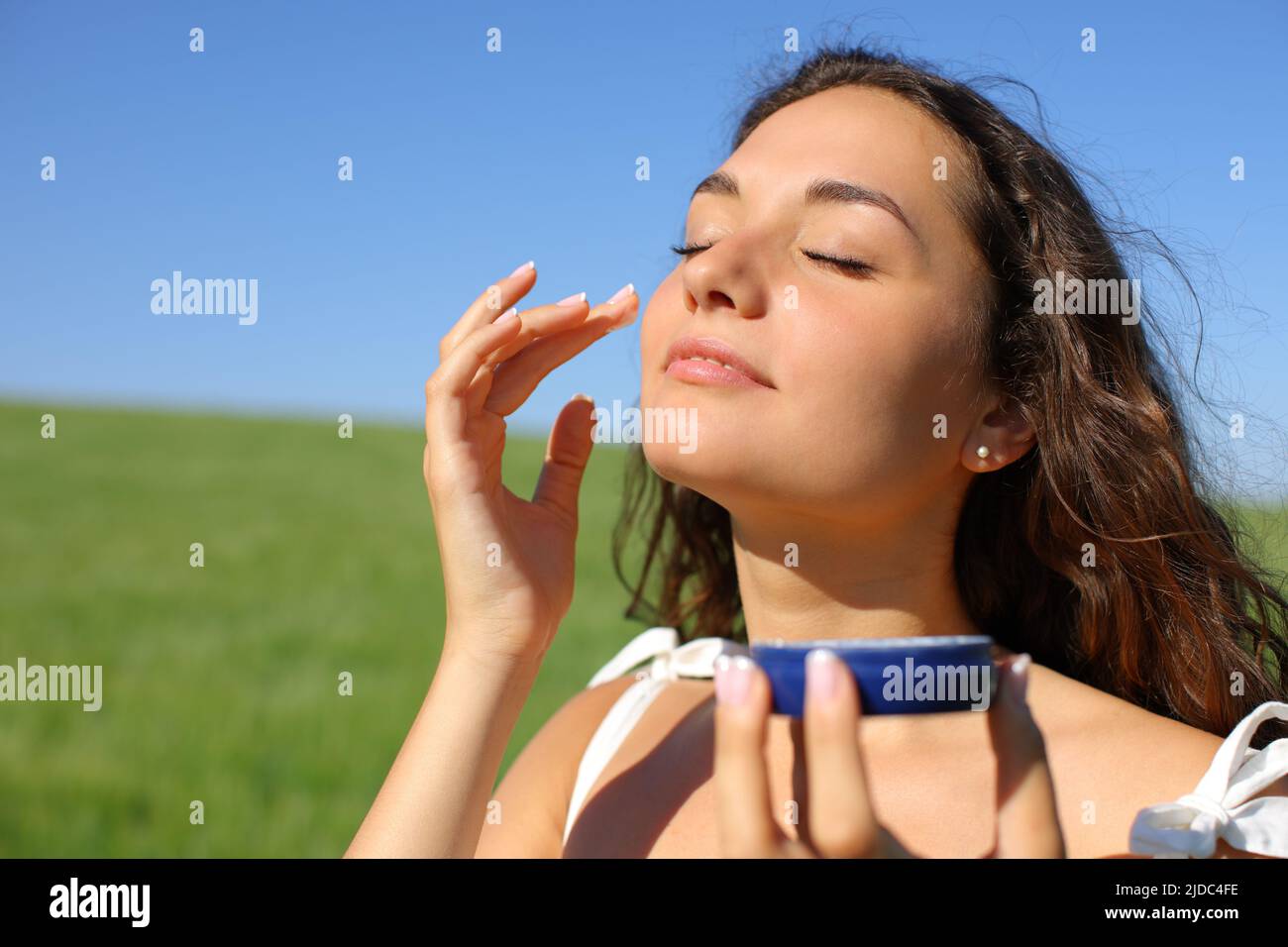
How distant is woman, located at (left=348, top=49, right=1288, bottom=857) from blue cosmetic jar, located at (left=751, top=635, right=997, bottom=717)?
617mm

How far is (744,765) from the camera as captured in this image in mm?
1596

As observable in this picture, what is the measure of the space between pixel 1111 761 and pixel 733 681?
3.73 feet

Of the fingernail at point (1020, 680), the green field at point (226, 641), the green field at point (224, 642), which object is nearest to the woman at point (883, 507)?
the fingernail at point (1020, 680)

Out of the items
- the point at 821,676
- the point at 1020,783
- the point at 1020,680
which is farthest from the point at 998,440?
the point at 821,676

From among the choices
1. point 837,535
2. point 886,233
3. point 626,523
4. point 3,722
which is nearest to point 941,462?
point 837,535

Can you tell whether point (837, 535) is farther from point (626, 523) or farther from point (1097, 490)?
point (626, 523)

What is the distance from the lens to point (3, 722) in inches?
282

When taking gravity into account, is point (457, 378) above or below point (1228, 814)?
above

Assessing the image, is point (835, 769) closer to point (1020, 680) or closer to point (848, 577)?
point (1020, 680)

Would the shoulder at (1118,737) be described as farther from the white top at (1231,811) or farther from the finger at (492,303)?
the finger at (492,303)

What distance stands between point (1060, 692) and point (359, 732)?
5.62 metres

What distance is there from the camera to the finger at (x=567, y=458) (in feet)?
9.70

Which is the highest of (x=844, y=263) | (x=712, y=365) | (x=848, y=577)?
(x=844, y=263)

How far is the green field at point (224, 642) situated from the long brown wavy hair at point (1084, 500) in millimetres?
4026
